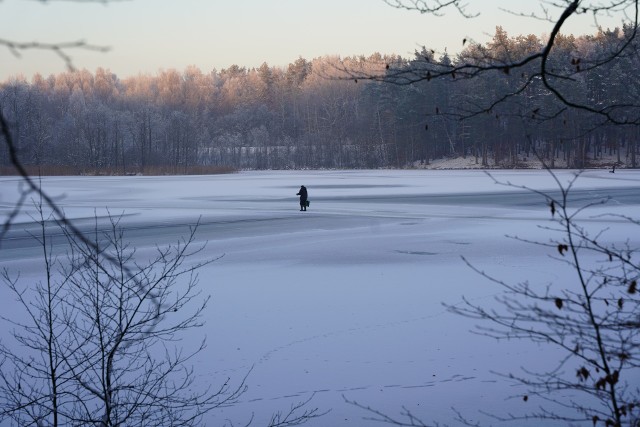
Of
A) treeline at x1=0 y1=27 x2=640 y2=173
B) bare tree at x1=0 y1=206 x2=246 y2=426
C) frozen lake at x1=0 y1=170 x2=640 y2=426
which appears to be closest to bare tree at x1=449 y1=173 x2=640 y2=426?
frozen lake at x1=0 y1=170 x2=640 y2=426

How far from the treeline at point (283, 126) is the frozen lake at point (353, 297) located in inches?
1120

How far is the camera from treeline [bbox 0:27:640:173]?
223 ft

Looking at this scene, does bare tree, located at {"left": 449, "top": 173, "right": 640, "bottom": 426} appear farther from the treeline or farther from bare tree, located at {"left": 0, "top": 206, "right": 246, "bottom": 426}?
the treeline

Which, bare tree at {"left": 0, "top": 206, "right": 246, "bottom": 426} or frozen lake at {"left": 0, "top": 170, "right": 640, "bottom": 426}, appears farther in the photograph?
frozen lake at {"left": 0, "top": 170, "right": 640, "bottom": 426}

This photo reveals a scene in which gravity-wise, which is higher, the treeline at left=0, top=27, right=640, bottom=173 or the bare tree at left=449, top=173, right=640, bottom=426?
the treeline at left=0, top=27, right=640, bottom=173

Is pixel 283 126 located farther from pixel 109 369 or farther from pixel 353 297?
pixel 109 369

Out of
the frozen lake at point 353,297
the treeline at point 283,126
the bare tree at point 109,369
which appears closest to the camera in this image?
the bare tree at point 109,369

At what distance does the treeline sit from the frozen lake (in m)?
28.4

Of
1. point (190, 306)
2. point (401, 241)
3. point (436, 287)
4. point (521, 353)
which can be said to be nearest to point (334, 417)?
point (521, 353)

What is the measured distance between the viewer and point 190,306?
37.2ft

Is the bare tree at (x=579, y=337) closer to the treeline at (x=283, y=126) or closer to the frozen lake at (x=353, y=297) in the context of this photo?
the frozen lake at (x=353, y=297)

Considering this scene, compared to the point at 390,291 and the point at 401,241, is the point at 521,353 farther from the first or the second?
the point at 401,241

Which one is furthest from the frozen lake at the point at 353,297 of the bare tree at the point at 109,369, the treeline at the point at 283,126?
the treeline at the point at 283,126

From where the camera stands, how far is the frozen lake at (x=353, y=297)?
7.59 metres
